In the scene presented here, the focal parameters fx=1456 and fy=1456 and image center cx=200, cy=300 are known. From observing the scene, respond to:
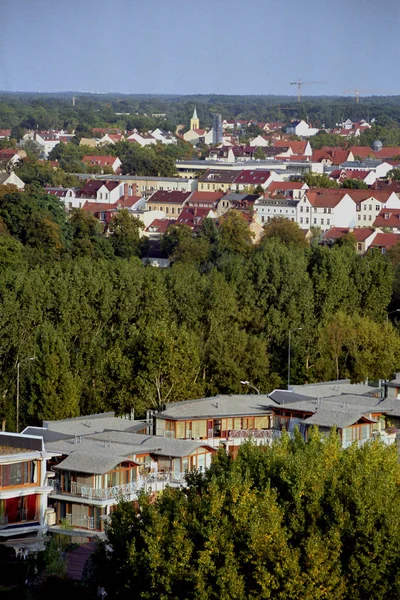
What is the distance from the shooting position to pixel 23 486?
61.8 feet

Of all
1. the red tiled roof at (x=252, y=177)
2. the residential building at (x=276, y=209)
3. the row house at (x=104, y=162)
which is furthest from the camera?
the row house at (x=104, y=162)

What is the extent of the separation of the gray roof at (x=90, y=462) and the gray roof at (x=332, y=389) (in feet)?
24.8

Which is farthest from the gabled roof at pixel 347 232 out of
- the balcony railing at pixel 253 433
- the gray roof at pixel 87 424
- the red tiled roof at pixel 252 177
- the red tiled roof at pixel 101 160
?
the gray roof at pixel 87 424

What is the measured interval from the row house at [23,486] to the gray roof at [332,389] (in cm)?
851

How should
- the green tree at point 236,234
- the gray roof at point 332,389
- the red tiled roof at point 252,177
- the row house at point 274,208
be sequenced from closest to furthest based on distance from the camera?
1. the gray roof at point 332,389
2. the green tree at point 236,234
3. the row house at point 274,208
4. the red tiled roof at point 252,177

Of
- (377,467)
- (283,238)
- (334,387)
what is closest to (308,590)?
(377,467)

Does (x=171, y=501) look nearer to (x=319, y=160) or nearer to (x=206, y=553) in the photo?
(x=206, y=553)

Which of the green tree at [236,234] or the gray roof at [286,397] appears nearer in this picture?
the gray roof at [286,397]

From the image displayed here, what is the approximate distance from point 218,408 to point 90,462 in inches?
219

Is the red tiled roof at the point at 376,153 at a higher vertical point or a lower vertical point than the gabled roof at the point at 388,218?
higher

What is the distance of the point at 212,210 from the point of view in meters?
64.4

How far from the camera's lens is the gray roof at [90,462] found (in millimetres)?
19277

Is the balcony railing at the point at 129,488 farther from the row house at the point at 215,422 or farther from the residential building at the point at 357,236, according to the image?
the residential building at the point at 357,236

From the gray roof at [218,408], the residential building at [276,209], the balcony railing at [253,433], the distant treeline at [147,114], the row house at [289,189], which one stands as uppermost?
the distant treeline at [147,114]
